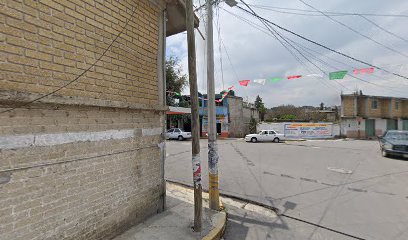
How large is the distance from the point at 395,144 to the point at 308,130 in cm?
1814

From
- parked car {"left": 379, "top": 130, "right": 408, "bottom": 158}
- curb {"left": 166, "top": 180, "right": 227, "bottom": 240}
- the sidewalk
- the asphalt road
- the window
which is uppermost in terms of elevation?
the window

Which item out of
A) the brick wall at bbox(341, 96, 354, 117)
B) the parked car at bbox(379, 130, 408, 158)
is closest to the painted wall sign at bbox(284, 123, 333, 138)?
the brick wall at bbox(341, 96, 354, 117)

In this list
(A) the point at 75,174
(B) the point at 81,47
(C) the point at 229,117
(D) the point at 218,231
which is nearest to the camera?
(A) the point at 75,174

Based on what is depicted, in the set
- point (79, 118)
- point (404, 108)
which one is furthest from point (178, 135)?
point (404, 108)

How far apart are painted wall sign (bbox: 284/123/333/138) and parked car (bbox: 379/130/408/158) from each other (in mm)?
16251

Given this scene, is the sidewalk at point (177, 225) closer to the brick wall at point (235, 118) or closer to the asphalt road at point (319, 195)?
the asphalt road at point (319, 195)

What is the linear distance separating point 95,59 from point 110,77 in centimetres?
41

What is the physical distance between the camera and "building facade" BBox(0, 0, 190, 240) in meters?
2.91

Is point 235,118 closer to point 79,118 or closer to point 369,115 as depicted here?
point 369,115

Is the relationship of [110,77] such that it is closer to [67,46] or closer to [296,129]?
[67,46]

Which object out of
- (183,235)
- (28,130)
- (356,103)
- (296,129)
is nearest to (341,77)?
(183,235)

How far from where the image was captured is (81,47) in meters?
3.73

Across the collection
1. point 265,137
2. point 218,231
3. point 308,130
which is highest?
point 308,130

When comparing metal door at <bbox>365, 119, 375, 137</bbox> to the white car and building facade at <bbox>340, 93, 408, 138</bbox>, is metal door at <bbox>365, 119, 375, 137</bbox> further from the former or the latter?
the white car
